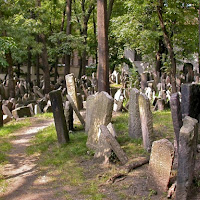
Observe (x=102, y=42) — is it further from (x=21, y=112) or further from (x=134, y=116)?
(x=21, y=112)

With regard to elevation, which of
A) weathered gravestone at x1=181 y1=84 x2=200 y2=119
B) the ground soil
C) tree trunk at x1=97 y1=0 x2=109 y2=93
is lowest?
the ground soil

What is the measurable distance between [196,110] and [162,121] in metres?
2.92

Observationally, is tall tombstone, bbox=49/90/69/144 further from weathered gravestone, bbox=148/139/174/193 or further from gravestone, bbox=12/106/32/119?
gravestone, bbox=12/106/32/119

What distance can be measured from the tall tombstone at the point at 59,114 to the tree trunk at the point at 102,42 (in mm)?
2963

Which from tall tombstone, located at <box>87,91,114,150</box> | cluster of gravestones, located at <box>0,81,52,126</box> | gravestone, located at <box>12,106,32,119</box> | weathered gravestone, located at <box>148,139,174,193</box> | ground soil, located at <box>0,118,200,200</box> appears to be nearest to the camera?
weathered gravestone, located at <box>148,139,174,193</box>

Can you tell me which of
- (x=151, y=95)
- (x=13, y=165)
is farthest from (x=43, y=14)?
(x=13, y=165)

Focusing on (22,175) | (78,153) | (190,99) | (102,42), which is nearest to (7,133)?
(78,153)

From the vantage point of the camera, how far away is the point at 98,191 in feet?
16.8

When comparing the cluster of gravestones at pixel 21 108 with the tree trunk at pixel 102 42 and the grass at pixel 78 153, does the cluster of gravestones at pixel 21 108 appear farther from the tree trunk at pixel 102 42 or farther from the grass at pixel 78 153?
the tree trunk at pixel 102 42

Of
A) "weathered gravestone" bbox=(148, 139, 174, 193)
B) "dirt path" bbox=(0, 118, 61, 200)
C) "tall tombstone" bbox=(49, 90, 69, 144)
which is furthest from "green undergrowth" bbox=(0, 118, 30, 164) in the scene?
"weathered gravestone" bbox=(148, 139, 174, 193)

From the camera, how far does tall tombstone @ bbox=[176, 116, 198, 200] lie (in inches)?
165

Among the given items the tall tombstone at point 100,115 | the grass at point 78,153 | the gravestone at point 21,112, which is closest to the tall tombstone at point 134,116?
the grass at point 78,153

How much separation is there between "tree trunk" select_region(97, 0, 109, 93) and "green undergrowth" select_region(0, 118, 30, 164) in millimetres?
2990

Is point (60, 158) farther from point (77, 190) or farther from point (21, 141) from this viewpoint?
point (21, 141)
